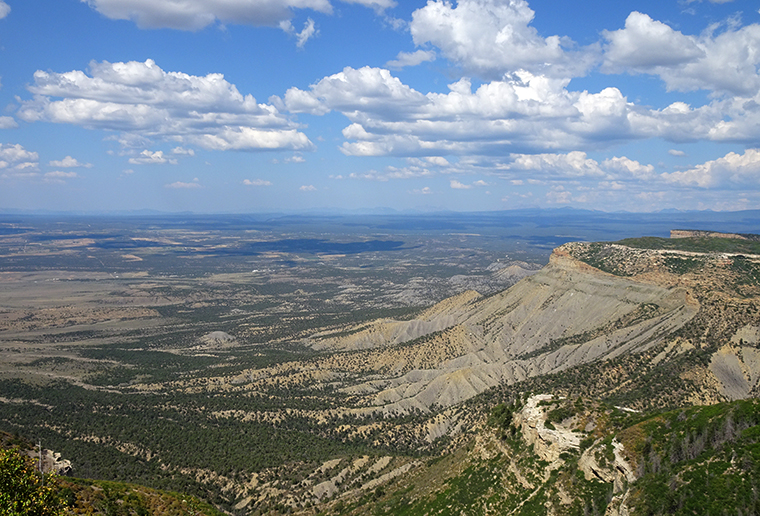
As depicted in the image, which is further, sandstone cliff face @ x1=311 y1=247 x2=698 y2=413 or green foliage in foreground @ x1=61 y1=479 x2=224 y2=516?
sandstone cliff face @ x1=311 y1=247 x2=698 y2=413

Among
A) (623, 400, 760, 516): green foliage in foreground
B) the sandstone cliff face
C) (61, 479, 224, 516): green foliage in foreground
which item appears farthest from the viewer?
the sandstone cliff face

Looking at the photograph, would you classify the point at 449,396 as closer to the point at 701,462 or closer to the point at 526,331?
the point at 526,331

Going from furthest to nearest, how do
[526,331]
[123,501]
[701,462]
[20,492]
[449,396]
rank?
1. [526,331]
2. [449,396]
3. [123,501]
4. [701,462]
5. [20,492]

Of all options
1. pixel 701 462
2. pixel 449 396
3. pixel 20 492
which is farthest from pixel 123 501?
pixel 449 396

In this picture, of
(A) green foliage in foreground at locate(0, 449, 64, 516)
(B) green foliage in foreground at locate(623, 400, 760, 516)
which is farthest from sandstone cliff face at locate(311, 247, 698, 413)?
(A) green foliage in foreground at locate(0, 449, 64, 516)

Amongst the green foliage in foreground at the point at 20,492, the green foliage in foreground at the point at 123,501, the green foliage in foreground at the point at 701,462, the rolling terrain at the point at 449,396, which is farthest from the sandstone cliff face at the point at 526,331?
the green foliage in foreground at the point at 20,492

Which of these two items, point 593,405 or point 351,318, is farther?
point 351,318

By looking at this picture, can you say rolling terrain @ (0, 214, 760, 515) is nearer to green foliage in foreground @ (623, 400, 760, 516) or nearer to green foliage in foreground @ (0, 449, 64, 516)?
green foliage in foreground @ (623, 400, 760, 516)

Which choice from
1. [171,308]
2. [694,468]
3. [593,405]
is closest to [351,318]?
[171,308]

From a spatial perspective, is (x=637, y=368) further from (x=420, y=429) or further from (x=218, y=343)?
(x=218, y=343)
